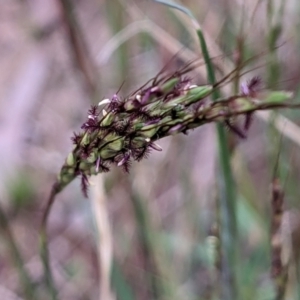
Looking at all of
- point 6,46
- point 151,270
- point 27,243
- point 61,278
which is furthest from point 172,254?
point 6,46

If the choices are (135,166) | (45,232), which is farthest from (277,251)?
(135,166)

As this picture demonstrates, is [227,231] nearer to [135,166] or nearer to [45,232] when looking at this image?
[45,232]

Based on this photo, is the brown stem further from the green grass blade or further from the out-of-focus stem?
the out-of-focus stem

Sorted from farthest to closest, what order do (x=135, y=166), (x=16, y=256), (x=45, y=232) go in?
(x=135, y=166) → (x=16, y=256) → (x=45, y=232)

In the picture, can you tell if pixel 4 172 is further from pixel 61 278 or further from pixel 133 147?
pixel 133 147

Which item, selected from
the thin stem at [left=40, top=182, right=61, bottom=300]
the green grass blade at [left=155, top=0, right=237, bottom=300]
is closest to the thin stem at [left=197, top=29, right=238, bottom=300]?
the green grass blade at [left=155, top=0, right=237, bottom=300]

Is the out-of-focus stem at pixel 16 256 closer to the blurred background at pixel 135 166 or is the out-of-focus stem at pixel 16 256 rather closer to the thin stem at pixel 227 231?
the blurred background at pixel 135 166

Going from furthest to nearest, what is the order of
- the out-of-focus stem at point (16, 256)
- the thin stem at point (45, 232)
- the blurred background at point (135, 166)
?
the blurred background at point (135, 166) < the out-of-focus stem at point (16, 256) < the thin stem at point (45, 232)

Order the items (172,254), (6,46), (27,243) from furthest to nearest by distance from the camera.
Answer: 1. (6,46)
2. (27,243)
3. (172,254)

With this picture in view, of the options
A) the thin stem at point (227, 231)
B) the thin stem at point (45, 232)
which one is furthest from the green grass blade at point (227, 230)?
the thin stem at point (45, 232)
